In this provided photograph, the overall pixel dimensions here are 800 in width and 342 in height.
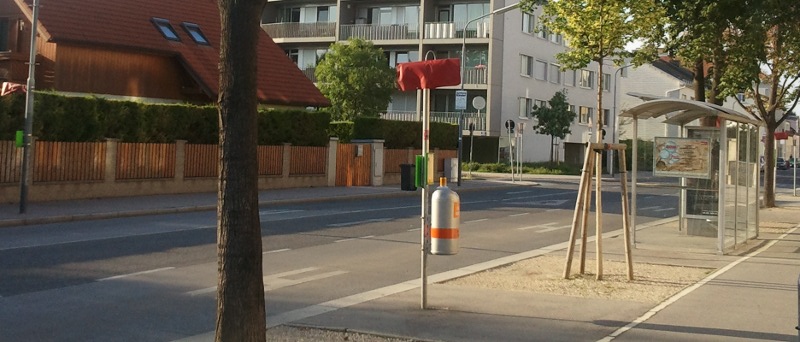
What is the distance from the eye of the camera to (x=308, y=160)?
3353 centimetres

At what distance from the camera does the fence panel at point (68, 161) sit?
22953mm

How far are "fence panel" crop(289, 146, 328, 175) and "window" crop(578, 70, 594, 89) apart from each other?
1397 inches

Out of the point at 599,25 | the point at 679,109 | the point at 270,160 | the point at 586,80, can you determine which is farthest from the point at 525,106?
the point at 599,25

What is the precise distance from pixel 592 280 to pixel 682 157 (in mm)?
5324

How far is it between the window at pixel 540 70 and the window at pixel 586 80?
4.68 meters

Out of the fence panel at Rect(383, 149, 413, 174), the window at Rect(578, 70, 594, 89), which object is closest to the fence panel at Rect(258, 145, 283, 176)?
the fence panel at Rect(383, 149, 413, 174)

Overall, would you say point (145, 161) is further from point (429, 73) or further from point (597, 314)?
point (597, 314)

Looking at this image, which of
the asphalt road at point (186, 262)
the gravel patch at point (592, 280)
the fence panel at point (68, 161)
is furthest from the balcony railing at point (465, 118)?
the gravel patch at point (592, 280)

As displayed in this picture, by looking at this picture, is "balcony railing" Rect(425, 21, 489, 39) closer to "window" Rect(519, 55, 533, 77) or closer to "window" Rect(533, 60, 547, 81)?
"window" Rect(519, 55, 533, 77)

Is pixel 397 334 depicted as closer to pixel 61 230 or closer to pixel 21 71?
pixel 61 230

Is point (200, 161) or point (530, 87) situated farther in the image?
point (530, 87)

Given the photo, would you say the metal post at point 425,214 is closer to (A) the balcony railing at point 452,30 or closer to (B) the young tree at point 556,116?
(A) the balcony railing at point 452,30

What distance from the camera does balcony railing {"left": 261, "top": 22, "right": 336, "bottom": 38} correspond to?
5903cm

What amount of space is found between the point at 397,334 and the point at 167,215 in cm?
1490
